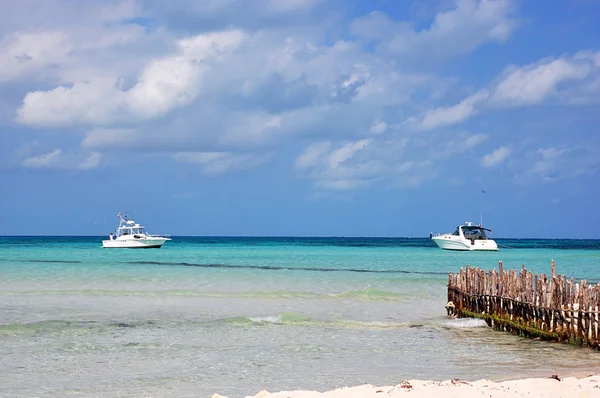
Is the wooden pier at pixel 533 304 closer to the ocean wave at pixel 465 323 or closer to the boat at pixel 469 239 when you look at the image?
the ocean wave at pixel 465 323

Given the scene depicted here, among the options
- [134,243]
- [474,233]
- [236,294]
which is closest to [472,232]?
[474,233]

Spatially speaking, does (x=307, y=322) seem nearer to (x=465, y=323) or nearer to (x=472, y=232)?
(x=465, y=323)

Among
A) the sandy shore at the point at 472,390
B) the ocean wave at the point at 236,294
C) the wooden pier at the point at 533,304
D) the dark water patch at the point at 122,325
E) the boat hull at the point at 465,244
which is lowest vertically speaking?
the dark water patch at the point at 122,325

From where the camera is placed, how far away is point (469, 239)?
82.8 m

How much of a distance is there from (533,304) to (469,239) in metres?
66.1

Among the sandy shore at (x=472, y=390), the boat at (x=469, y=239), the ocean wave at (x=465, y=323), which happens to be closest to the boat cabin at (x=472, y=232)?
the boat at (x=469, y=239)

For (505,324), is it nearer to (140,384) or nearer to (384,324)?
(384,324)

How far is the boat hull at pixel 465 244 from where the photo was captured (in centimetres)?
8200

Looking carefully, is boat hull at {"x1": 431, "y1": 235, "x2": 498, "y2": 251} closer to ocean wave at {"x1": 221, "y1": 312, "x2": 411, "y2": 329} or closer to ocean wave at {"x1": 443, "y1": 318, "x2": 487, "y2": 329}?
ocean wave at {"x1": 443, "y1": 318, "x2": 487, "y2": 329}

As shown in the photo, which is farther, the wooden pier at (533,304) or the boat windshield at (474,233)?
the boat windshield at (474,233)

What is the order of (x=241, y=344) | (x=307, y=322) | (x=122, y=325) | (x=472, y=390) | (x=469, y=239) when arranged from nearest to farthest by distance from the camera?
(x=472, y=390), (x=241, y=344), (x=122, y=325), (x=307, y=322), (x=469, y=239)

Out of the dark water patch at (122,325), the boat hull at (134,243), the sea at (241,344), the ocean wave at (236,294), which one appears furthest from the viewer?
the boat hull at (134,243)

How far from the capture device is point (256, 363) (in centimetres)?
1494

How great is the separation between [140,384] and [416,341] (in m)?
7.59
